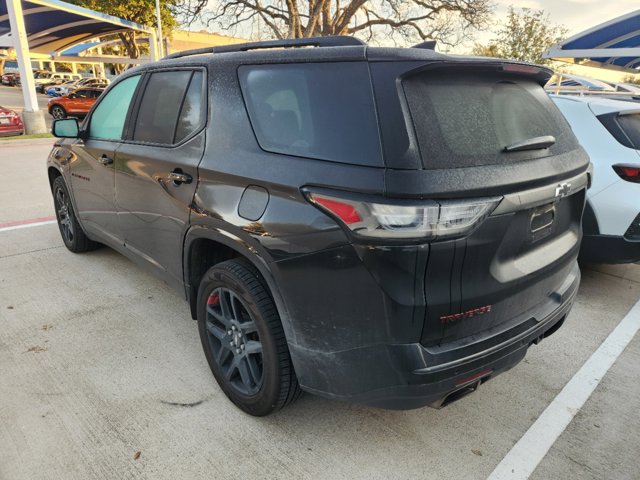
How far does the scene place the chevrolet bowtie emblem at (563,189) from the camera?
7.04ft

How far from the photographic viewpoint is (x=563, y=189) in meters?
2.18

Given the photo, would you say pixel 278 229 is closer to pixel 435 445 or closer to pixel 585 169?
pixel 435 445

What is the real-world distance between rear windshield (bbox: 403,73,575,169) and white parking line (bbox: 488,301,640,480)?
1447mm

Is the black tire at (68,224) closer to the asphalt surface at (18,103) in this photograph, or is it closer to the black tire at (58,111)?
the asphalt surface at (18,103)

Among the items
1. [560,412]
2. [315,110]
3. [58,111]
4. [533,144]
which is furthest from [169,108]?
[58,111]

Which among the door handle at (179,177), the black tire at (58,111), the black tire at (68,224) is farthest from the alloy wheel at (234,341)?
the black tire at (58,111)

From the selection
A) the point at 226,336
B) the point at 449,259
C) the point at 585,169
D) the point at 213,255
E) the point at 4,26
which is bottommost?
the point at 226,336

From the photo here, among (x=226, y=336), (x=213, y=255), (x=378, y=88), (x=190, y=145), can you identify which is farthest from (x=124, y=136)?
(x=378, y=88)

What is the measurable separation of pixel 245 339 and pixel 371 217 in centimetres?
108

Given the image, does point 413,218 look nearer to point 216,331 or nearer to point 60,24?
point 216,331

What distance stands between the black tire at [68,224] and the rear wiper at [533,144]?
13.1ft

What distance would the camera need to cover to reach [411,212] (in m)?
1.69

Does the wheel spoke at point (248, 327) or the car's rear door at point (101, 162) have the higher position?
the car's rear door at point (101, 162)

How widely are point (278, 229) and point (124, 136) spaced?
197cm
